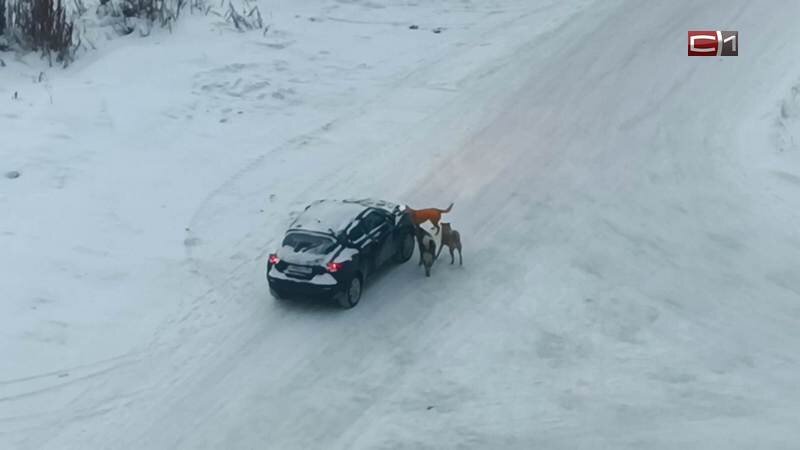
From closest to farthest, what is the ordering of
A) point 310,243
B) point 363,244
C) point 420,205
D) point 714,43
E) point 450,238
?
point 310,243, point 363,244, point 450,238, point 420,205, point 714,43

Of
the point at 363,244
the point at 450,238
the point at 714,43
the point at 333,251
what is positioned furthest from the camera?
the point at 714,43

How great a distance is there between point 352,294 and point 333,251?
84cm

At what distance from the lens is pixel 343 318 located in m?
18.8

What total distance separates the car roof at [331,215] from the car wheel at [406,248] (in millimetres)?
586

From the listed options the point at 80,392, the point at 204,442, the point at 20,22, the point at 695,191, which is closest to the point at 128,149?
the point at 20,22

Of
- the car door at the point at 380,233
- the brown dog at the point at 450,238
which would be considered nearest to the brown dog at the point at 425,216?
the brown dog at the point at 450,238

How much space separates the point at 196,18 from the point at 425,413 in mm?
18626

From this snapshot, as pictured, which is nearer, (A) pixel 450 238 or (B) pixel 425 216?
(A) pixel 450 238

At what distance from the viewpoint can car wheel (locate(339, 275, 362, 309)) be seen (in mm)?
18797

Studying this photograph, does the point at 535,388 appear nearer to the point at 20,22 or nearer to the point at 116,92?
the point at 116,92

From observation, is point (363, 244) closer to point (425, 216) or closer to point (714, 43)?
point (425, 216)

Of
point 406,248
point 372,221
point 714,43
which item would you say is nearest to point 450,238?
point 406,248

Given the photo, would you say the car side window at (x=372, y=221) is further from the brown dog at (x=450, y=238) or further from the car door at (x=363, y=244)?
the brown dog at (x=450, y=238)

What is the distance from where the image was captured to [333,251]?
18766mm
